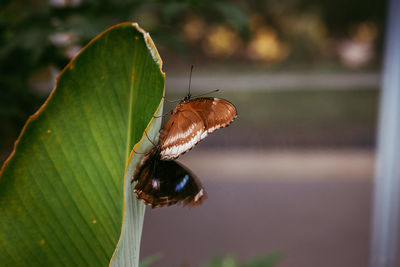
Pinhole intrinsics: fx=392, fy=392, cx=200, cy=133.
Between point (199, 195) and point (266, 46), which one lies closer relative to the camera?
point (199, 195)

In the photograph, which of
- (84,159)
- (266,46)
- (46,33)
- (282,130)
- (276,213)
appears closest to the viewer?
(84,159)

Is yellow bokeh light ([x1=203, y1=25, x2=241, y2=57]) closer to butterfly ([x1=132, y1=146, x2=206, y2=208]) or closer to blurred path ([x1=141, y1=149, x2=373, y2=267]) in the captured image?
blurred path ([x1=141, y1=149, x2=373, y2=267])

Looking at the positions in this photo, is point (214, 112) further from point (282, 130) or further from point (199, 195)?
point (282, 130)

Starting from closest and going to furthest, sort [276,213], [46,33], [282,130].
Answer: [46,33]
[276,213]
[282,130]

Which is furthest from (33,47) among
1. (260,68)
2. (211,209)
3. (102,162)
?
(260,68)

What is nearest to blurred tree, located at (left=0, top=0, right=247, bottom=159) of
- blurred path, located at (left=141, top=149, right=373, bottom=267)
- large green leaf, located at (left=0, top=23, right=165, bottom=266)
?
large green leaf, located at (left=0, top=23, right=165, bottom=266)

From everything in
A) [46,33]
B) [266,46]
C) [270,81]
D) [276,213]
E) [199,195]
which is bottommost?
[276,213]

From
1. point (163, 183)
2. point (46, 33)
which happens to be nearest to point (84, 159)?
point (163, 183)

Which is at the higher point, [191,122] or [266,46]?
[191,122]
